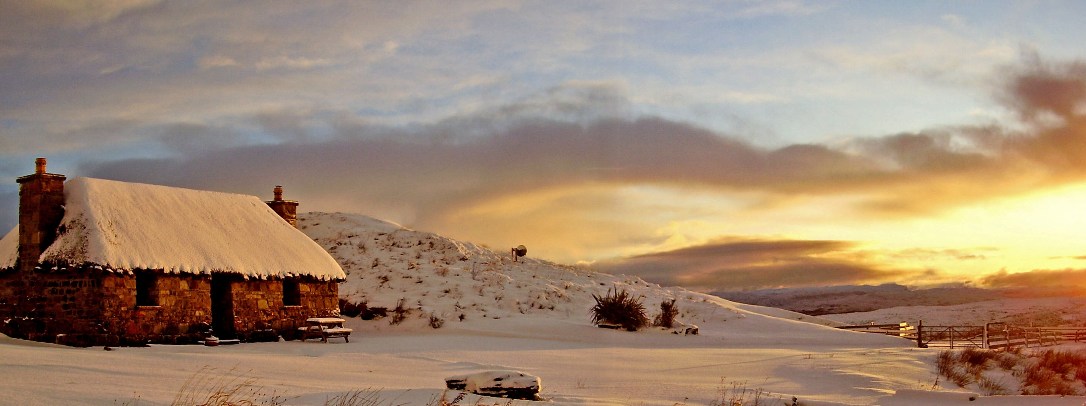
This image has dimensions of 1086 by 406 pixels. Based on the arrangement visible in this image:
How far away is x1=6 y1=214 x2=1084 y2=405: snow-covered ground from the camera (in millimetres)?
13672

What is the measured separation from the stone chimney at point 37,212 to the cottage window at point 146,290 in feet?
7.53

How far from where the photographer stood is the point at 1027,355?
99.8 ft

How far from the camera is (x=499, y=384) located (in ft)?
45.3

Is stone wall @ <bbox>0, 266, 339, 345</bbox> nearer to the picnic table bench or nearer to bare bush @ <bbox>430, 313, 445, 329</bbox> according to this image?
the picnic table bench

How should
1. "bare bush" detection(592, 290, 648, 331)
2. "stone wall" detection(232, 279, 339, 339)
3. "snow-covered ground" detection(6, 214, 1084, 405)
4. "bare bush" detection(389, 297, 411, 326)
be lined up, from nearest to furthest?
"snow-covered ground" detection(6, 214, 1084, 405) < "stone wall" detection(232, 279, 339, 339) < "bare bush" detection(592, 290, 648, 331) < "bare bush" detection(389, 297, 411, 326)

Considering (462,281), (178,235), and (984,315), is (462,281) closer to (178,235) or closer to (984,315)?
(178,235)

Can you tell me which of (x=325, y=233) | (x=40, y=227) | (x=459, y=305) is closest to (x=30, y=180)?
(x=40, y=227)

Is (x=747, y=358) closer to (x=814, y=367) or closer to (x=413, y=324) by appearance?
(x=814, y=367)

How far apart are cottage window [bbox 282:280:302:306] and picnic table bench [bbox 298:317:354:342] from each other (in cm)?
70

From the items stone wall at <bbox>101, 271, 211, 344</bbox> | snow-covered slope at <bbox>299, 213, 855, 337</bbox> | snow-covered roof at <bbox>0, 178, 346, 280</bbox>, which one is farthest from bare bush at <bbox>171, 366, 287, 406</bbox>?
snow-covered slope at <bbox>299, 213, 855, 337</bbox>

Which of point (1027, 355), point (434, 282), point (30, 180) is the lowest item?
point (1027, 355)

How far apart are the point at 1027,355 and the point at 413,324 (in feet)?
66.3

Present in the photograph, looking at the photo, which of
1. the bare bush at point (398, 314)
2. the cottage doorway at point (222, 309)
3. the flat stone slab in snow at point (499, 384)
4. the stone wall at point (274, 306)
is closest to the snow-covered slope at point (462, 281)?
the bare bush at point (398, 314)

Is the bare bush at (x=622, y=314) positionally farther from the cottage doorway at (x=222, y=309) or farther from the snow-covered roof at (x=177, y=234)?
the cottage doorway at (x=222, y=309)
